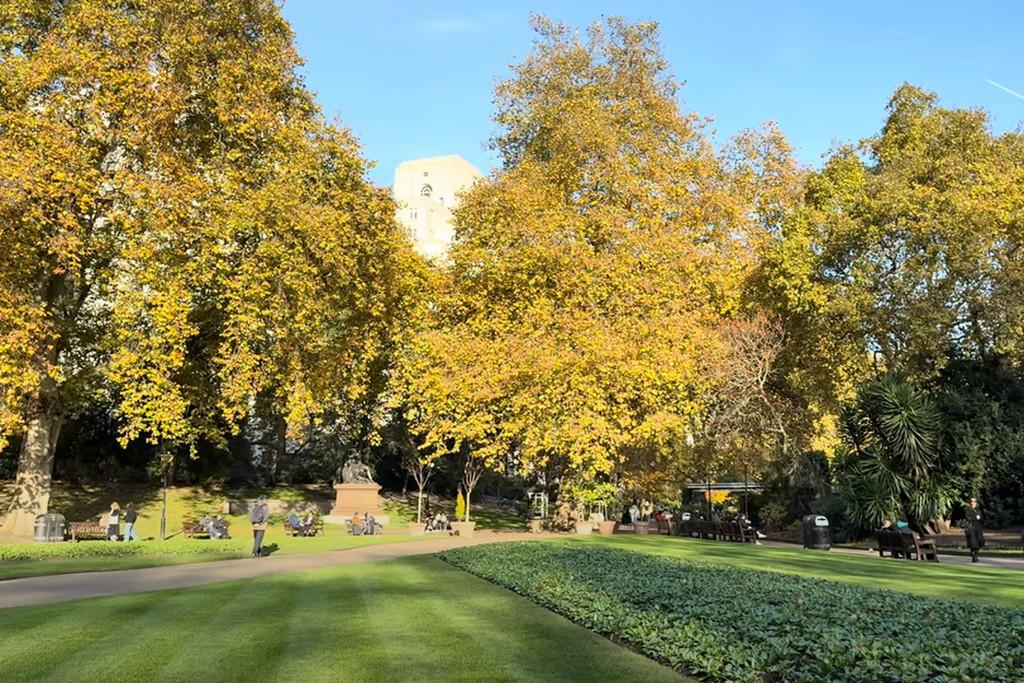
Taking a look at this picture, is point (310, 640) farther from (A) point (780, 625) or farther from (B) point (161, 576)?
(B) point (161, 576)

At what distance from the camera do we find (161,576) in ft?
47.6

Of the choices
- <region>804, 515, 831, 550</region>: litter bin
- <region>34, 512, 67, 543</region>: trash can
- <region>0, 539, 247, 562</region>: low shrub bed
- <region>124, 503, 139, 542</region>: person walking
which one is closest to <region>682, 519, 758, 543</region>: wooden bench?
<region>804, 515, 831, 550</region>: litter bin

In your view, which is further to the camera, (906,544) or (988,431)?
(988,431)

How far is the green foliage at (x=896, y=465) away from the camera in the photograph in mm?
24844

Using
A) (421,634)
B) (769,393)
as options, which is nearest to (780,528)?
(769,393)

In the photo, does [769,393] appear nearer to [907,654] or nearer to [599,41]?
[599,41]

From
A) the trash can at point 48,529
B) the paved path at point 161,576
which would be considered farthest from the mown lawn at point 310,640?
the trash can at point 48,529

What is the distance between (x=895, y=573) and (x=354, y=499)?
23317 mm

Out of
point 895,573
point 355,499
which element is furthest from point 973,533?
point 355,499

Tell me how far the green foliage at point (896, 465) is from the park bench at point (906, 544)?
187 inches

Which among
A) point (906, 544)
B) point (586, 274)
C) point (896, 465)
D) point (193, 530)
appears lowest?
point (193, 530)

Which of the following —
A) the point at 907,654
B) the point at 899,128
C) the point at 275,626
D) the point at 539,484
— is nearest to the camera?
the point at 907,654

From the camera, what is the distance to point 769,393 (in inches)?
1387

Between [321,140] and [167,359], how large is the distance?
393 inches
